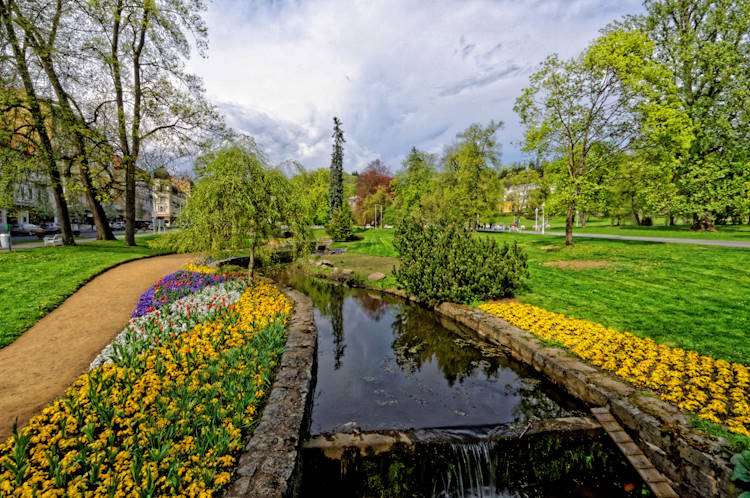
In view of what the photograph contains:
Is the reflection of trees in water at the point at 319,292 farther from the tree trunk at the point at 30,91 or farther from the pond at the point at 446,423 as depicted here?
the tree trunk at the point at 30,91

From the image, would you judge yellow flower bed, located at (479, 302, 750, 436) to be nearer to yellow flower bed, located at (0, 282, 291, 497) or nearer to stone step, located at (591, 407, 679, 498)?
stone step, located at (591, 407, 679, 498)

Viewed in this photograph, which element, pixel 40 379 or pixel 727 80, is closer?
Answer: pixel 40 379

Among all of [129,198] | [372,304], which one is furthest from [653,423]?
[129,198]

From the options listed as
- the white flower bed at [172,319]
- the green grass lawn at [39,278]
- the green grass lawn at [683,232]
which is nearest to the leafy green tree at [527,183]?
the green grass lawn at [683,232]

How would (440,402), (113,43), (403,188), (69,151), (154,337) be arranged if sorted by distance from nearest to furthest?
(440,402) → (154,337) → (69,151) → (113,43) → (403,188)

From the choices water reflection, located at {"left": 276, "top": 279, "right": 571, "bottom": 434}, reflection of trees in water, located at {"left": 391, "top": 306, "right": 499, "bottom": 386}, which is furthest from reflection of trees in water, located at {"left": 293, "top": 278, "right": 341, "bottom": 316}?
reflection of trees in water, located at {"left": 391, "top": 306, "right": 499, "bottom": 386}

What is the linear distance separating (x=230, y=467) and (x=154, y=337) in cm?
428

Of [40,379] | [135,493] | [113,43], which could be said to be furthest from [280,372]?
[113,43]

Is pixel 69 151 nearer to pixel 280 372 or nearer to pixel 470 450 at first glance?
pixel 280 372

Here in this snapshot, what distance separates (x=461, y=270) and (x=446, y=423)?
622 centimetres

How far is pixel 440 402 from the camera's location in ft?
20.2

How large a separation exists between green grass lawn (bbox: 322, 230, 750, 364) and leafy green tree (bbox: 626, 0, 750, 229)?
3.56m

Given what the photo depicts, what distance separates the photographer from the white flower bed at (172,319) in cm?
644

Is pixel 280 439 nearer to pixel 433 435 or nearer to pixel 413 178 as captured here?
pixel 433 435
